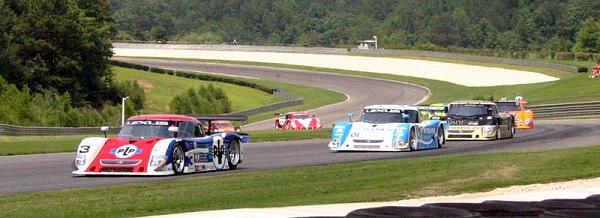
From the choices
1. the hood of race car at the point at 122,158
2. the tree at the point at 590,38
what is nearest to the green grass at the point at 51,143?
the hood of race car at the point at 122,158

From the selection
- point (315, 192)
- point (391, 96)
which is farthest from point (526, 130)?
point (391, 96)

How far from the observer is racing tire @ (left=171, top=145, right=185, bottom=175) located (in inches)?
994

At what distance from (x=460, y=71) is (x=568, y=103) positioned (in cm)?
4144

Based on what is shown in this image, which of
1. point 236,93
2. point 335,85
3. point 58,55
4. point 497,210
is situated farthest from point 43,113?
point 335,85

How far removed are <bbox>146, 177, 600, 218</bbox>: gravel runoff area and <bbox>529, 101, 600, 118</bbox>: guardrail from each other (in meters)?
45.0

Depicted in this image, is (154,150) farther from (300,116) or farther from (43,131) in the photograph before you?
(300,116)

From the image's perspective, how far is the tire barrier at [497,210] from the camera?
1221 cm

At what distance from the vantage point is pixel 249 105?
9025 centimetres

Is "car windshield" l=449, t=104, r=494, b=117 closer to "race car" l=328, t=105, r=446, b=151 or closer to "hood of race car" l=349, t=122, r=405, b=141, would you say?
"race car" l=328, t=105, r=446, b=151

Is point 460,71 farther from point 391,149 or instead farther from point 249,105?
point 391,149

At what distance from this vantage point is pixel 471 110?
42.4 m

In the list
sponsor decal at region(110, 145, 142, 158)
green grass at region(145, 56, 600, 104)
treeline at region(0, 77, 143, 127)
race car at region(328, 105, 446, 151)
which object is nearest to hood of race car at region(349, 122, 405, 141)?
race car at region(328, 105, 446, 151)

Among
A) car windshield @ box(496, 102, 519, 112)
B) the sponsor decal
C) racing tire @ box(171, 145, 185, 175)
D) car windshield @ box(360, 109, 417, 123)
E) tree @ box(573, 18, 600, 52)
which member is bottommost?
racing tire @ box(171, 145, 185, 175)

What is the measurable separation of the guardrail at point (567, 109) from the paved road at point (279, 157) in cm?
1933
